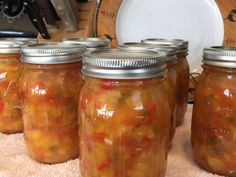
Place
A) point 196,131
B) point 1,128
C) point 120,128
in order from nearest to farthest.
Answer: point 120,128 → point 196,131 → point 1,128

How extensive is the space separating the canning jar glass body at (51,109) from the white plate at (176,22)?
1.21 ft

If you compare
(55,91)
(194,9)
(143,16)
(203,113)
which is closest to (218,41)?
(194,9)

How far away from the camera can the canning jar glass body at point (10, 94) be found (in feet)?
1.79

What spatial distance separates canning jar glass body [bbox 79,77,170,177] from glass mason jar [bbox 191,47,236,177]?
0.08 metres

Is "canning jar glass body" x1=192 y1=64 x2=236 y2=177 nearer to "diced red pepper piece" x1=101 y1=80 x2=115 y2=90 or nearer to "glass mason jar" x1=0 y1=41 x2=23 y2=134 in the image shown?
"diced red pepper piece" x1=101 y1=80 x2=115 y2=90

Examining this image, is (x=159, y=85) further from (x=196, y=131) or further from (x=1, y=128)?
(x=1, y=128)

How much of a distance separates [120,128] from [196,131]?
15cm

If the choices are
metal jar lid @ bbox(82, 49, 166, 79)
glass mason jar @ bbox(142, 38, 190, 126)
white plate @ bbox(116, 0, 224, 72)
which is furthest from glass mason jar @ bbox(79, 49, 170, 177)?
white plate @ bbox(116, 0, 224, 72)

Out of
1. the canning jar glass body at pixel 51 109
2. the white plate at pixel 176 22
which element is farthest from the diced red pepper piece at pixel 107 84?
→ the white plate at pixel 176 22

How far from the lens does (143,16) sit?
2.54 feet

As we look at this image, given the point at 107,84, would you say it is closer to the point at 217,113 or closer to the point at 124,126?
the point at 124,126

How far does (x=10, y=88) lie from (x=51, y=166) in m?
0.19

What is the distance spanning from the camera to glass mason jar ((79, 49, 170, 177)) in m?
0.34

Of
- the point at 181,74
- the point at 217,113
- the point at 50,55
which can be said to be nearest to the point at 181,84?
the point at 181,74
